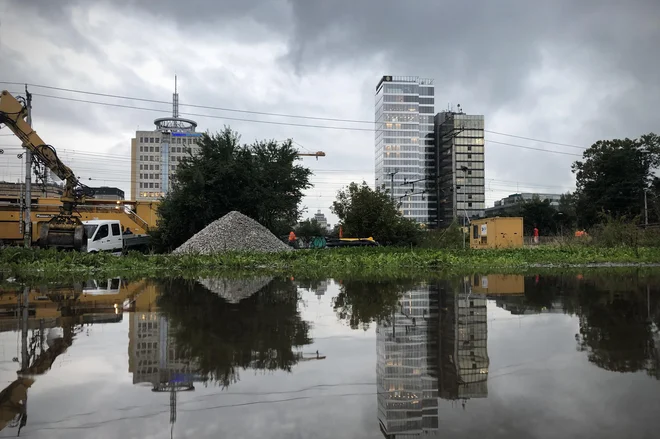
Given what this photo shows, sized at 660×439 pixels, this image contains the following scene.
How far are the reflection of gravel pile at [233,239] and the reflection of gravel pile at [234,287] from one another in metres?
9.47

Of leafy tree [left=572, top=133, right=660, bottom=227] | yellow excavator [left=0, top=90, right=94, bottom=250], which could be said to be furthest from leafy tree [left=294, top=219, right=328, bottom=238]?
yellow excavator [left=0, top=90, right=94, bottom=250]

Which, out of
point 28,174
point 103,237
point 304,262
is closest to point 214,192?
point 103,237

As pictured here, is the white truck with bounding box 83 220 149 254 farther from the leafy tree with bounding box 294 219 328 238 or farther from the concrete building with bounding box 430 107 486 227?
the concrete building with bounding box 430 107 486 227

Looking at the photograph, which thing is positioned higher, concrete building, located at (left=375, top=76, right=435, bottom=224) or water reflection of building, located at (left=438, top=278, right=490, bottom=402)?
concrete building, located at (left=375, top=76, right=435, bottom=224)

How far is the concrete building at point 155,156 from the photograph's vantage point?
6575 inches

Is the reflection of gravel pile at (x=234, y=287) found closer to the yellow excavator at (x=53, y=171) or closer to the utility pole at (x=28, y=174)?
the yellow excavator at (x=53, y=171)

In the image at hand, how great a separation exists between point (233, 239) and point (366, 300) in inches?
653

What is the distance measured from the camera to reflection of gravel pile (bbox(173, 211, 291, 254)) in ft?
82.6

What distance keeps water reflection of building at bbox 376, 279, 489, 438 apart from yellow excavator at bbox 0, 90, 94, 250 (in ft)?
79.0

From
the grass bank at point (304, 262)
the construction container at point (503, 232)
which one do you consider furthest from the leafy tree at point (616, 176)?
the grass bank at point (304, 262)

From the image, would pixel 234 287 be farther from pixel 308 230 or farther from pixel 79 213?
pixel 308 230

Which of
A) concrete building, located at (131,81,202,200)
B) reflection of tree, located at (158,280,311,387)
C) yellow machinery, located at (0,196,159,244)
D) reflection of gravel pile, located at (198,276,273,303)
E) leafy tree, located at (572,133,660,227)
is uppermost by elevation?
concrete building, located at (131,81,202,200)

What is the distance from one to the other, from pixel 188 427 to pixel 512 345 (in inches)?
174

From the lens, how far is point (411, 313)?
856 cm
